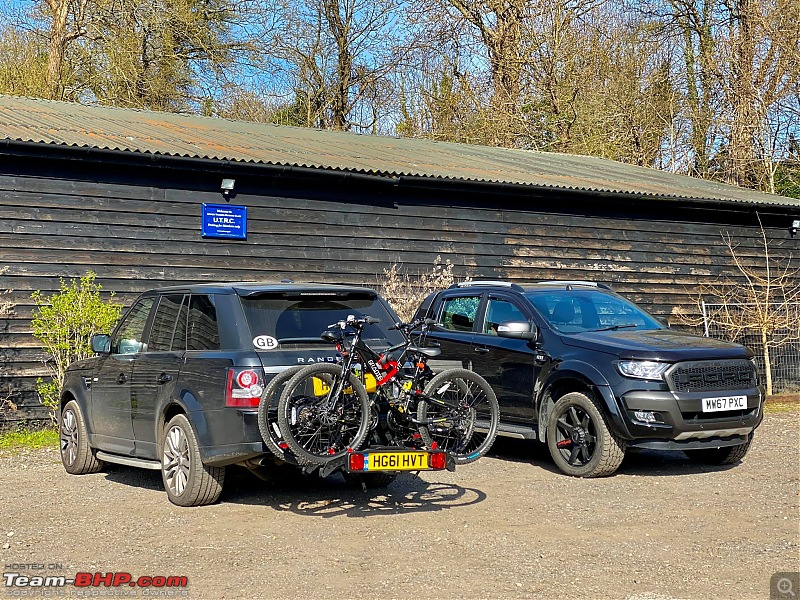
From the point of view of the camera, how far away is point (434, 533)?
6816 mm

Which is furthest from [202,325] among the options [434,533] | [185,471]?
[434,533]

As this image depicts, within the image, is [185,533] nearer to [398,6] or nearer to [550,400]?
[550,400]

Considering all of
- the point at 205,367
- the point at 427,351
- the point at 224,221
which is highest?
the point at 224,221

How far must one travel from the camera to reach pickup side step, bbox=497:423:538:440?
9969 mm

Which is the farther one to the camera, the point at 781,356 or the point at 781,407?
the point at 781,356

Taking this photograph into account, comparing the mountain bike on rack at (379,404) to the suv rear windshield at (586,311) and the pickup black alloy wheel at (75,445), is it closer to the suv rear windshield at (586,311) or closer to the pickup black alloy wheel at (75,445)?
the suv rear windshield at (586,311)

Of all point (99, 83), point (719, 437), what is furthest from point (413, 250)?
Answer: point (99, 83)

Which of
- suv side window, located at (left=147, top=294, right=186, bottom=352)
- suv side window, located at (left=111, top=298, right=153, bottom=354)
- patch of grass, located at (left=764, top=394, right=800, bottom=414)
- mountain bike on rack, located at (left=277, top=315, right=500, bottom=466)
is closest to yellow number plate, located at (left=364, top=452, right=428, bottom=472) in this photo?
mountain bike on rack, located at (left=277, top=315, right=500, bottom=466)

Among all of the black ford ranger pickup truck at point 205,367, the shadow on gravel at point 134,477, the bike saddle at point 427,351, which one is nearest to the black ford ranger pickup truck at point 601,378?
the black ford ranger pickup truck at point 205,367

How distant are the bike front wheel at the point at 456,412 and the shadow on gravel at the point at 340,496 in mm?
556

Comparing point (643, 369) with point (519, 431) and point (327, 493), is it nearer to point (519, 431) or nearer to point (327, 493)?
point (519, 431)

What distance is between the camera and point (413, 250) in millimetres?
15961

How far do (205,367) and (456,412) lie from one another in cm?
192

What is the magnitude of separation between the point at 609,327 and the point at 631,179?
10.3 m
